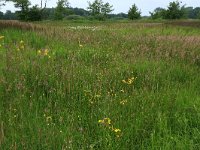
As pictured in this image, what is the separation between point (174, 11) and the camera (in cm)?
5362

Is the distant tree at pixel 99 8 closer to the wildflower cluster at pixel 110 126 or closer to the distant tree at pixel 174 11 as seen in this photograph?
the distant tree at pixel 174 11

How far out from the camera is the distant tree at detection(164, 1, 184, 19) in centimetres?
5353

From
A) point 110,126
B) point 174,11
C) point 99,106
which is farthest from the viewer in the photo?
point 174,11

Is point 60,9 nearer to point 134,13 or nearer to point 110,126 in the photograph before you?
point 134,13

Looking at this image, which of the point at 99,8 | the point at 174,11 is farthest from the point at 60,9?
the point at 174,11

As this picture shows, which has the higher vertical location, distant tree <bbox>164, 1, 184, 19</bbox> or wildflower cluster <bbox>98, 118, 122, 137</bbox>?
distant tree <bbox>164, 1, 184, 19</bbox>

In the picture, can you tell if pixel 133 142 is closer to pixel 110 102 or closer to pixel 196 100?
pixel 110 102

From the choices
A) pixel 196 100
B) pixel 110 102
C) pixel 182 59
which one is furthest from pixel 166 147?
pixel 182 59

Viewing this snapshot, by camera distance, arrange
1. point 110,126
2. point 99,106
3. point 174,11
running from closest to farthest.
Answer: point 110,126 < point 99,106 < point 174,11

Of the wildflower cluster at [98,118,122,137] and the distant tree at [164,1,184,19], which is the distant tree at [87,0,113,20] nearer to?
the distant tree at [164,1,184,19]

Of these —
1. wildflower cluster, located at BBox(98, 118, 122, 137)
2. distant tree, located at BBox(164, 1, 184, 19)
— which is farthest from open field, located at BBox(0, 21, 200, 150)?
distant tree, located at BBox(164, 1, 184, 19)

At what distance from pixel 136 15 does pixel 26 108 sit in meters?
56.8

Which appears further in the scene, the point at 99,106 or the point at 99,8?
the point at 99,8

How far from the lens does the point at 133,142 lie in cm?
370
